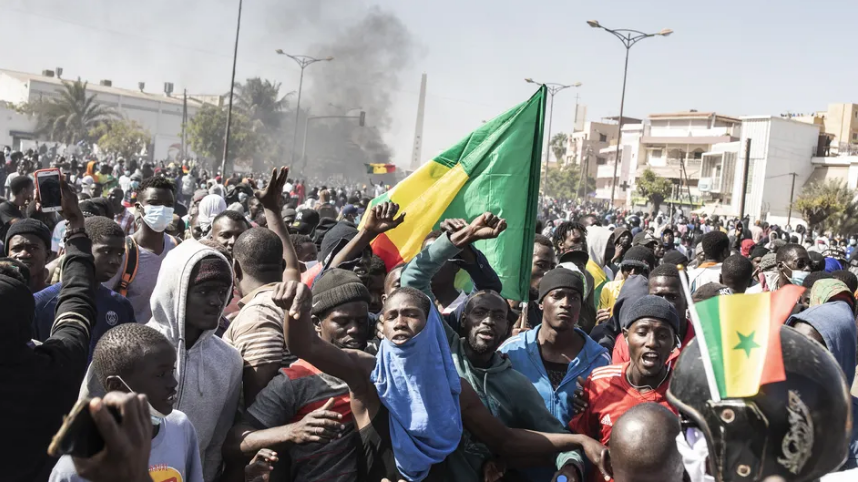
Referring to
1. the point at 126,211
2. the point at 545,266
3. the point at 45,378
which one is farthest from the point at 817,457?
the point at 126,211

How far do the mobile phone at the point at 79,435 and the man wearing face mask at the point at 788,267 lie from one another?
7.10 metres

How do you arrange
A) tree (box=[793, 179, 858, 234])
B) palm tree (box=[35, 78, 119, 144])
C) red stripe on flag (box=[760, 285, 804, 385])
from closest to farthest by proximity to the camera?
red stripe on flag (box=[760, 285, 804, 385])
tree (box=[793, 179, 858, 234])
palm tree (box=[35, 78, 119, 144])

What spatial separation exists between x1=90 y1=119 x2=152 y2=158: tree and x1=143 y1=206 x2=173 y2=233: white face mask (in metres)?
64.4

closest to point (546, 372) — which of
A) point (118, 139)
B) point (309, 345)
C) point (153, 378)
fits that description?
point (309, 345)

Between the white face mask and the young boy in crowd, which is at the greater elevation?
the white face mask

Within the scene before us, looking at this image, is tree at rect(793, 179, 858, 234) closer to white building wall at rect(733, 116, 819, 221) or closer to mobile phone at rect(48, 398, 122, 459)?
white building wall at rect(733, 116, 819, 221)

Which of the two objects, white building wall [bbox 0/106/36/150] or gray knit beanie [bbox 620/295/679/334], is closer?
gray knit beanie [bbox 620/295/679/334]

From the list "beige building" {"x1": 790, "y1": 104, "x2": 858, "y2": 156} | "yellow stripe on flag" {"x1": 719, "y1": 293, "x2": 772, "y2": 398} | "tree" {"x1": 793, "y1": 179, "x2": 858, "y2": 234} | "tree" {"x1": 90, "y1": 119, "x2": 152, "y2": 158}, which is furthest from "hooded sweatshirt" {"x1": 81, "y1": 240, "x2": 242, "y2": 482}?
"beige building" {"x1": 790, "y1": 104, "x2": 858, "y2": 156}

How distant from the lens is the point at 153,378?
9.30 ft

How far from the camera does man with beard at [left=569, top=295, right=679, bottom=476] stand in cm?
387

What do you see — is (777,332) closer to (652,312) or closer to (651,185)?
(652,312)

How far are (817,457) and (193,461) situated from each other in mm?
2019

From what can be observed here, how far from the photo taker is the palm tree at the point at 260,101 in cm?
8850

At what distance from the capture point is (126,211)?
10344 millimetres
